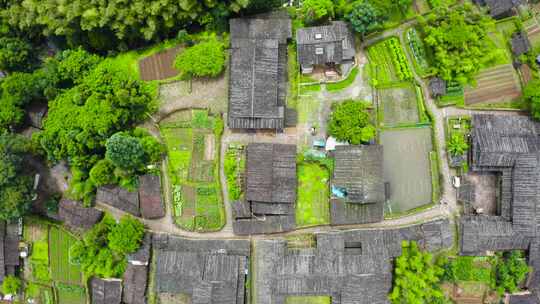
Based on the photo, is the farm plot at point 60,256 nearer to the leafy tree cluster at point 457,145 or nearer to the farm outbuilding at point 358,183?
the farm outbuilding at point 358,183

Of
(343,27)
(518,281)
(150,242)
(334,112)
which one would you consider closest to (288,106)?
(334,112)

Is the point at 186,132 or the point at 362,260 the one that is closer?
the point at 362,260

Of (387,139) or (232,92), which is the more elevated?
(232,92)

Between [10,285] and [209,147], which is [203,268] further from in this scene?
[10,285]

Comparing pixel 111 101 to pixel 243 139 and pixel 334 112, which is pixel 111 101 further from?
pixel 334 112

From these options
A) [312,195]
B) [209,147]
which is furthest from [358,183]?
[209,147]

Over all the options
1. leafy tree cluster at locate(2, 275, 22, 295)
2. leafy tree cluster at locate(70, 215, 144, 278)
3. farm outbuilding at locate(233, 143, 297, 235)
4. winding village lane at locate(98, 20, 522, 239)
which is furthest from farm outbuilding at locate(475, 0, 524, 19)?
leafy tree cluster at locate(2, 275, 22, 295)

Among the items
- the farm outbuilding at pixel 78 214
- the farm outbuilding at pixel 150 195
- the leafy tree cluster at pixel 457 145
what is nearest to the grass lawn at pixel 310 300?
the farm outbuilding at pixel 150 195
